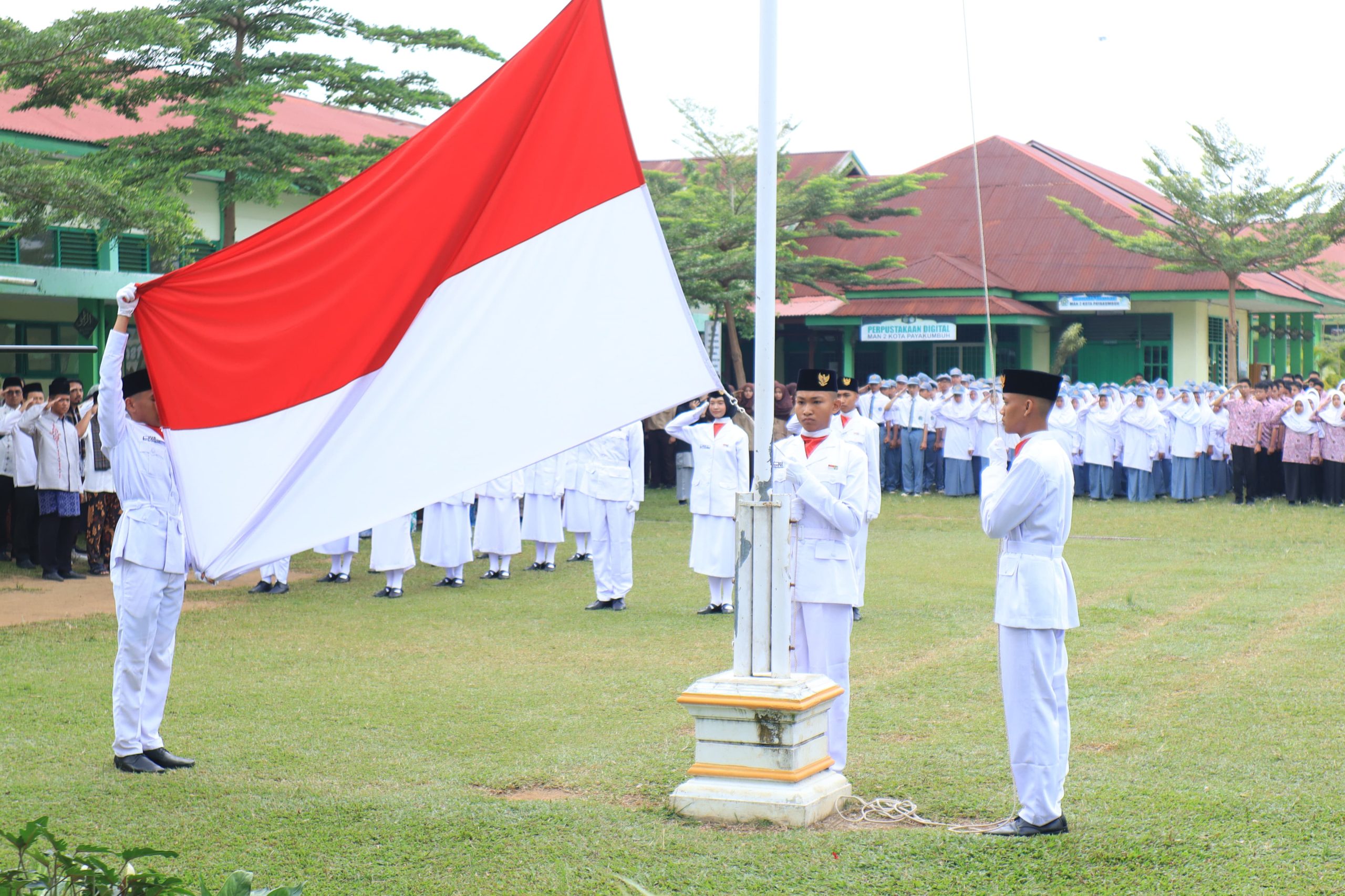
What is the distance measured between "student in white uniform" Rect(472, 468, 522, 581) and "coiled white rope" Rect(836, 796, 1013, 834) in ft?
26.8

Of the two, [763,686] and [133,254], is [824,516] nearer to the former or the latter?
[763,686]

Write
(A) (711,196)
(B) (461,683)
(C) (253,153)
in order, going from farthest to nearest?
(A) (711,196) < (C) (253,153) < (B) (461,683)

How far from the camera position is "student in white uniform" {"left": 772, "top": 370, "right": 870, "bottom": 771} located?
19.5 ft

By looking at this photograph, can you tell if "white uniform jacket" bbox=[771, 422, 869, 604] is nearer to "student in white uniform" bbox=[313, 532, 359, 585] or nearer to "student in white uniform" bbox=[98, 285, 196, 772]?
"student in white uniform" bbox=[98, 285, 196, 772]

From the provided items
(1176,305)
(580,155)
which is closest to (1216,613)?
(580,155)

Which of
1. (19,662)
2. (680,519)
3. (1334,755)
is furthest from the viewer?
(680,519)

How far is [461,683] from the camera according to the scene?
8.30 metres

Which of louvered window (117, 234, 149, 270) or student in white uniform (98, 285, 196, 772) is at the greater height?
louvered window (117, 234, 149, 270)

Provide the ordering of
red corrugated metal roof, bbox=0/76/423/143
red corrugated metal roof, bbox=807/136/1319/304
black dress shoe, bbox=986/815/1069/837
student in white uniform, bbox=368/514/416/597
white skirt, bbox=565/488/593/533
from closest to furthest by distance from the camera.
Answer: black dress shoe, bbox=986/815/1069/837 → student in white uniform, bbox=368/514/416/597 → white skirt, bbox=565/488/593/533 → red corrugated metal roof, bbox=0/76/423/143 → red corrugated metal roof, bbox=807/136/1319/304

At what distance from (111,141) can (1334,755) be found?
43.9ft

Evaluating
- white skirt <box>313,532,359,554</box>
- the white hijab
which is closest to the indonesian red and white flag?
white skirt <box>313,532,359,554</box>

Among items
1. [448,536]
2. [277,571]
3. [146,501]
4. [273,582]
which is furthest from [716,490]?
[146,501]

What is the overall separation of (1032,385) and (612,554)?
6.72m

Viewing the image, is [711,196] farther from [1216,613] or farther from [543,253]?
[543,253]
